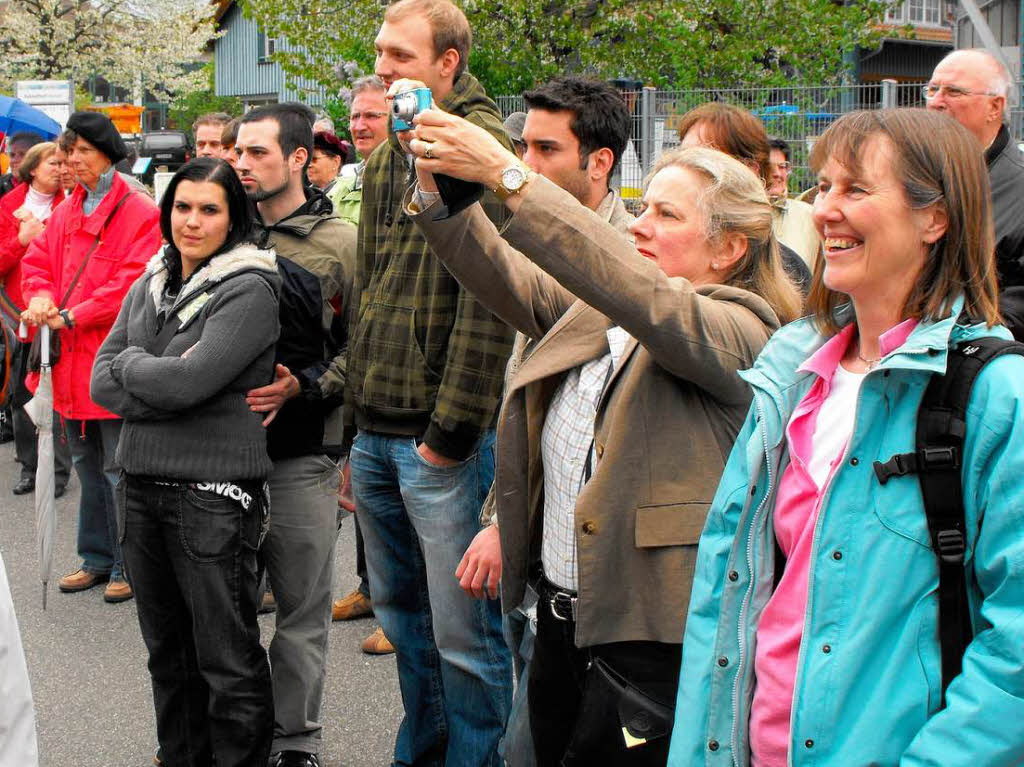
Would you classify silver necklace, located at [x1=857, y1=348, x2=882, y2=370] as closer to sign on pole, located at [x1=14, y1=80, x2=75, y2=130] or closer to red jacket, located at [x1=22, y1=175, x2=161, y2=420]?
red jacket, located at [x1=22, y1=175, x2=161, y2=420]

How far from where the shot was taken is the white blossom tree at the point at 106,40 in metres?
36.3

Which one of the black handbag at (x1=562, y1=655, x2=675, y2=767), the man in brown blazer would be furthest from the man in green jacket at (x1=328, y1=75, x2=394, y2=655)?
the black handbag at (x1=562, y1=655, x2=675, y2=767)

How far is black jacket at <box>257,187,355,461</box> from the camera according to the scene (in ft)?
12.9

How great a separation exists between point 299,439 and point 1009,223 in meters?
2.57

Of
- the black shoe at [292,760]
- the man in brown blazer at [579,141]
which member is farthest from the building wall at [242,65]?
the man in brown blazer at [579,141]

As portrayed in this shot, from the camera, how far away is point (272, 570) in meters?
4.02

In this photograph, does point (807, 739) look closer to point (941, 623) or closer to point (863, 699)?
point (863, 699)

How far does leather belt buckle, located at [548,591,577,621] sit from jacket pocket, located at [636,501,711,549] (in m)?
0.29

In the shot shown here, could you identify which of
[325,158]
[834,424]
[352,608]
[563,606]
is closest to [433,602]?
[563,606]

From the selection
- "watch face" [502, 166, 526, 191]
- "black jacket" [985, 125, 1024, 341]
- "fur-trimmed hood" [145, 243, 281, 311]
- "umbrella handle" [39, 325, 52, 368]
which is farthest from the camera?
"umbrella handle" [39, 325, 52, 368]

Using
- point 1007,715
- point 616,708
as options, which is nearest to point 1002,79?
point 616,708

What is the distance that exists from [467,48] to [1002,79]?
2.38 metres

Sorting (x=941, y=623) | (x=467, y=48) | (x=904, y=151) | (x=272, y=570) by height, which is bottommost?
(x=272, y=570)

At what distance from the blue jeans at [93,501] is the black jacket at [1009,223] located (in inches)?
167
